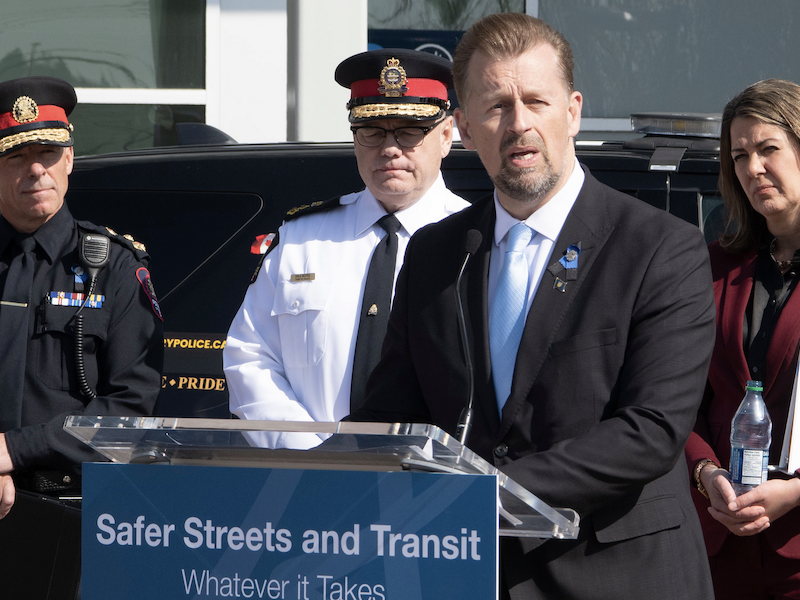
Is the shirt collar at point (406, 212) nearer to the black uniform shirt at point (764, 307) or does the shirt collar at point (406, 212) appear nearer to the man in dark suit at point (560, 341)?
the man in dark suit at point (560, 341)

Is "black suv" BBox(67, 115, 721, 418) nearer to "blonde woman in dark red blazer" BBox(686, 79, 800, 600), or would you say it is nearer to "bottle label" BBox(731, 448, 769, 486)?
"blonde woman in dark red blazer" BBox(686, 79, 800, 600)

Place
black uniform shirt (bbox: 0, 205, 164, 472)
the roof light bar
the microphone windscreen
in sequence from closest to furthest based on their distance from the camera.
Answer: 1. the microphone windscreen
2. black uniform shirt (bbox: 0, 205, 164, 472)
3. the roof light bar

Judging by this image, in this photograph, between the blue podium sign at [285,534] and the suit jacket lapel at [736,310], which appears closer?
the blue podium sign at [285,534]

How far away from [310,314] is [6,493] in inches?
40.2

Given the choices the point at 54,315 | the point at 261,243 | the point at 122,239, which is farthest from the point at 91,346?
the point at 261,243

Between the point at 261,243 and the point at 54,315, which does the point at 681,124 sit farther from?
the point at 54,315

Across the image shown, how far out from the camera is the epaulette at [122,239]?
339cm

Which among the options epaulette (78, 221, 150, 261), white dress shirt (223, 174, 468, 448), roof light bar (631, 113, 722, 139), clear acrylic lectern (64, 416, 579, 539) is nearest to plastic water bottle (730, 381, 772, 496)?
clear acrylic lectern (64, 416, 579, 539)

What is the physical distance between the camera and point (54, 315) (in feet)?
10.8

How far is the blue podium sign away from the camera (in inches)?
64.4

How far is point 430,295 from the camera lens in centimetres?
235

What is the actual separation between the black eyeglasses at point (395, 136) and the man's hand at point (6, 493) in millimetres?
1452

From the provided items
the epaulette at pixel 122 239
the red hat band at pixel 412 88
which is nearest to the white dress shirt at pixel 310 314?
the red hat band at pixel 412 88

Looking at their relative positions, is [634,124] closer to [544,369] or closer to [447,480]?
[544,369]
